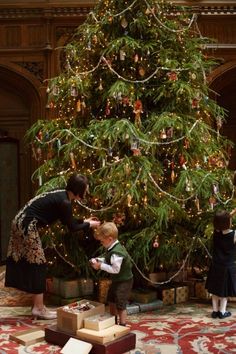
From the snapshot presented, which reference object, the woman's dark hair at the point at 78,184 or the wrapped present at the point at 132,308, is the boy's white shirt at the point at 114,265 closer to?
the woman's dark hair at the point at 78,184

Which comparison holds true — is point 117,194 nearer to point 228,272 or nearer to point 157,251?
point 157,251

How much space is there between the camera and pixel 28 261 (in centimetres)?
348

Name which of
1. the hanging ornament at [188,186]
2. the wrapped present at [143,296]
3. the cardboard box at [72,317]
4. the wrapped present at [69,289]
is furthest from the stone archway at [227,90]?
the cardboard box at [72,317]

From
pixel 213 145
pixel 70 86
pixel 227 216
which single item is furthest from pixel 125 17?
pixel 227 216

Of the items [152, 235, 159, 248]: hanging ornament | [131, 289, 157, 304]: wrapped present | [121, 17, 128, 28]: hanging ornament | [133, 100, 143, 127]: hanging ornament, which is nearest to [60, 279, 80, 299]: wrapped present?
[131, 289, 157, 304]: wrapped present

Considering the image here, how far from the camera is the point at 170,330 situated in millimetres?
3270

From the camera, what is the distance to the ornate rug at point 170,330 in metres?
2.94

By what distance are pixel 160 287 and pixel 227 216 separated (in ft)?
2.85

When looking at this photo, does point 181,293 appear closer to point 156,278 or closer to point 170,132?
point 156,278

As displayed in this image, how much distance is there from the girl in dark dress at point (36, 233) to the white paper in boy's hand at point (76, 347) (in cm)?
72

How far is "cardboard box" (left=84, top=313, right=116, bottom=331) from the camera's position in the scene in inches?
113

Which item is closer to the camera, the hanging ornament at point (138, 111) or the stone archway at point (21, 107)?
the hanging ornament at point (138, 111)

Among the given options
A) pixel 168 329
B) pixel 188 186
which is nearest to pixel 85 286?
pixel 168 329

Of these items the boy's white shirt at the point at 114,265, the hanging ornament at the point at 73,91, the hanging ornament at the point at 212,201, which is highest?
the hanging ornament at the point at 73,91
